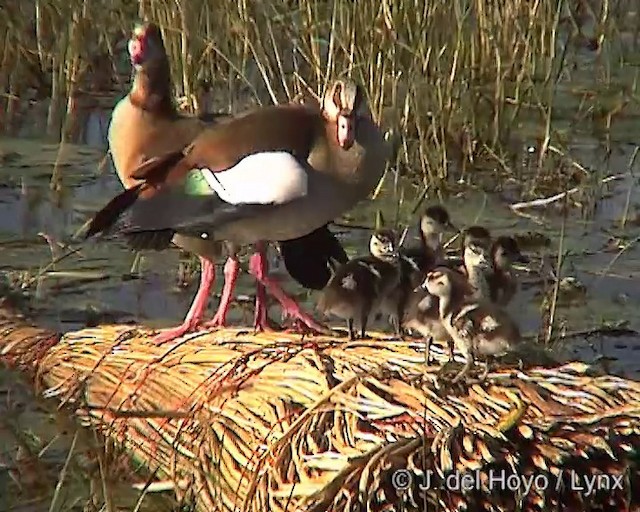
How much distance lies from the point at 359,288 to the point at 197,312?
0.60m

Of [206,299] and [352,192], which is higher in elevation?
[352,192]

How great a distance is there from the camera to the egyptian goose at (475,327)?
3.89 metres

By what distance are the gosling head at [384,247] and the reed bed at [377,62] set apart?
1.51 meters

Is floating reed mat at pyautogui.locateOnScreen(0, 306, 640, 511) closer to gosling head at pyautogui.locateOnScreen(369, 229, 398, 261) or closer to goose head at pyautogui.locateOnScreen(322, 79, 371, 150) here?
gosling head at pyautogui.locateOnScreen(369, 229, 398, 261)

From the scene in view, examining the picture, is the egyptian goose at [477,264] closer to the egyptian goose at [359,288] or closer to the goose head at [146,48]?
the egyptian goose at [359,288]

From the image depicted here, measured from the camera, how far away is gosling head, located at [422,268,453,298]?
4098 mm

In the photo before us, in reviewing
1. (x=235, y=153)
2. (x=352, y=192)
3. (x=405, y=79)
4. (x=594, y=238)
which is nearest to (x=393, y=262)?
(x=352, y=192)

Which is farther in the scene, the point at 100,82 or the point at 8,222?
the point at 100,82

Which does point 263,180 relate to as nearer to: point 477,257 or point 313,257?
point 313,257

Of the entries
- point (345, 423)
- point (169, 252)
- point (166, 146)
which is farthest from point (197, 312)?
point (169, 252)

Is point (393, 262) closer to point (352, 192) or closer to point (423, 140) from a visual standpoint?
point (352, 192)

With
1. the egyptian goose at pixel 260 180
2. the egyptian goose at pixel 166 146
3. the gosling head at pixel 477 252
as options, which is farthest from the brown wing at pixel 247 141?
the gosling head at pixel 477 252

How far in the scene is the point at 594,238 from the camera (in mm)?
6164

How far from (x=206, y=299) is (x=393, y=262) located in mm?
607
